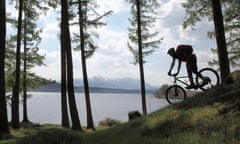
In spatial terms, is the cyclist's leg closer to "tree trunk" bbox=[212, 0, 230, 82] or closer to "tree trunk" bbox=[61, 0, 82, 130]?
"tree trunk" bbox=[212, 0, 230, 82]

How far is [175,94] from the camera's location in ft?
34.4

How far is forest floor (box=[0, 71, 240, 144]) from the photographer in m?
5.63

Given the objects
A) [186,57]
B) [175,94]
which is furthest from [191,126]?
[175,94]

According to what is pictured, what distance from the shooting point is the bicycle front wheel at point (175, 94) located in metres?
10.4

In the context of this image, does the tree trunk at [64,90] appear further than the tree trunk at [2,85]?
Yes

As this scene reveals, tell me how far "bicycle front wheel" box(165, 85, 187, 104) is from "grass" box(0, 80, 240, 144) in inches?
56.8

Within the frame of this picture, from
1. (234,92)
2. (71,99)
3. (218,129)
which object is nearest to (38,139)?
(218,129)

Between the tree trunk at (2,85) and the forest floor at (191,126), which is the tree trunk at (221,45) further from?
the tree trunk at (2,85)

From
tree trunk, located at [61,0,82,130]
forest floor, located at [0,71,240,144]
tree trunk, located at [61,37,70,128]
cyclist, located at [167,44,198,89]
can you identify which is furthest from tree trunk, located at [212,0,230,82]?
tree trunk, located at [61,37,70,128]

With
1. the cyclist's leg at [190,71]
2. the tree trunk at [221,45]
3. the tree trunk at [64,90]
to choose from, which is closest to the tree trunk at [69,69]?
the tree trunk at [64,90]

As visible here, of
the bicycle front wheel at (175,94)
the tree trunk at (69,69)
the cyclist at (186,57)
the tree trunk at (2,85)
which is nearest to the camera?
the cyclist at (186,57)

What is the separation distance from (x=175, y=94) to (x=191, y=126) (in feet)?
13.1

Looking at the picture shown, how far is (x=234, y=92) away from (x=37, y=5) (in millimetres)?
15949

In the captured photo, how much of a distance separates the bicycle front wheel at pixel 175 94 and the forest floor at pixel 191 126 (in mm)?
Result: 1448
